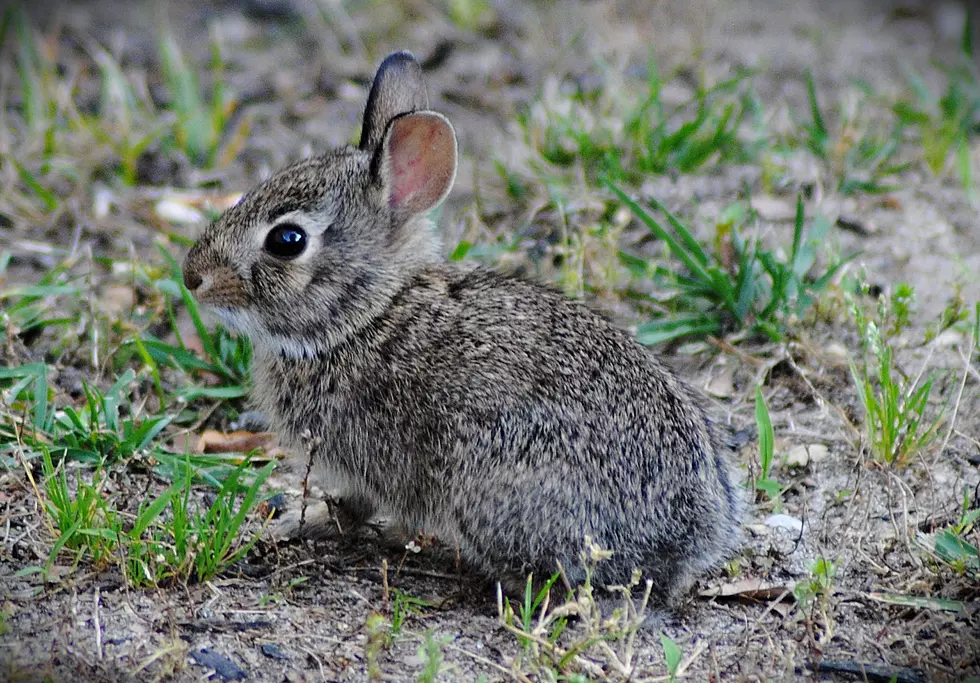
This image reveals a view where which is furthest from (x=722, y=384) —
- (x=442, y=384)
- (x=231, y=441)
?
(x=231, y=441)

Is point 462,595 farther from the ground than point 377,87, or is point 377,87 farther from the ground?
point 377,87

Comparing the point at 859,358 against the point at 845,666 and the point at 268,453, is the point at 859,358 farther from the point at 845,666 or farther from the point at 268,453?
the point at 268,453

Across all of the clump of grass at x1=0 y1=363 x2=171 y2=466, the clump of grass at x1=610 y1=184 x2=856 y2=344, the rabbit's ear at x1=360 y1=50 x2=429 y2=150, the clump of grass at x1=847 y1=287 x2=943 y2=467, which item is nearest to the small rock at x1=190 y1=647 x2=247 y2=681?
the clump of grass at x1=0 y1=363 x2=171 y2=466

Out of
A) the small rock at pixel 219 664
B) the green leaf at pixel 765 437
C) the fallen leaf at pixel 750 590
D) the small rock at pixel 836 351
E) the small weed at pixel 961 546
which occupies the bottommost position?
the small rock at pixel 219 664

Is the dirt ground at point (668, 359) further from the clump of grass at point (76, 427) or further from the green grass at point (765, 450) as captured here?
the clump of grass at point (76, 427)

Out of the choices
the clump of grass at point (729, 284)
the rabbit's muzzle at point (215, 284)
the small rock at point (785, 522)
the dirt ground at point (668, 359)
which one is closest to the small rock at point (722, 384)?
the dirt ground at point (668, 359)

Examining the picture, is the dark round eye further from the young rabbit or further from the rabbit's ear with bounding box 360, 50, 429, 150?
the rabbit's ear with bounding box 360, 50, 429, 150

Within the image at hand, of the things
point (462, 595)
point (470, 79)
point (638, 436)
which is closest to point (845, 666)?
point (638, 436)
